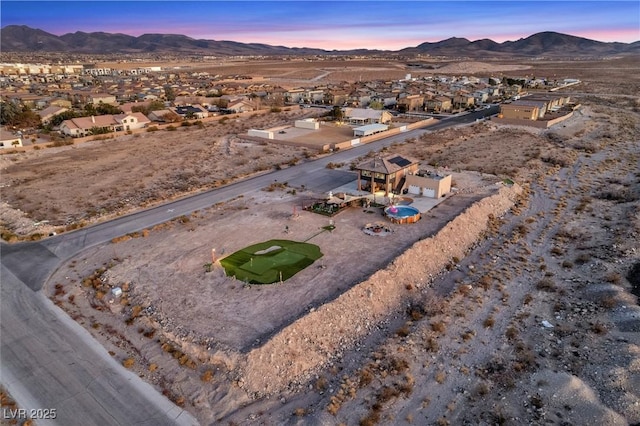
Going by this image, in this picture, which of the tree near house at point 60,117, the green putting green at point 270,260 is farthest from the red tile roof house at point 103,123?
the green putting green at point 270,260

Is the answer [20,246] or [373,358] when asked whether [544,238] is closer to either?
[373,358]

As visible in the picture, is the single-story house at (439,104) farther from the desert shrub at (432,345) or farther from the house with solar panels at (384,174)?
the desert shrub at (432,345)

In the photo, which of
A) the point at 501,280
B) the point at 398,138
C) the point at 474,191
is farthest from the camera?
the point at 398,138

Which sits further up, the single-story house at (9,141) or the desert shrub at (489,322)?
the single-story house at (9,141)

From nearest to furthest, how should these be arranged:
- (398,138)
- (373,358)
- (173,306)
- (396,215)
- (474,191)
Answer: (373,358) < (173,306) < (396,215) < (474,191) < (398,138)

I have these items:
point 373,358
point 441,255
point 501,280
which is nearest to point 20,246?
point 373,358

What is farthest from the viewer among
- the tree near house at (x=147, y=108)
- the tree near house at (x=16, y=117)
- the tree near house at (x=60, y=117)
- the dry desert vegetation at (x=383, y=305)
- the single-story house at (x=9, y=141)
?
the tree near house at (x=147, y=108)

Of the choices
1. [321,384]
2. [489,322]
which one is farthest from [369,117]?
[321,384]
